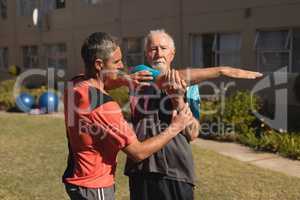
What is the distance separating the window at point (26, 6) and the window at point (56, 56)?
274 centimetres

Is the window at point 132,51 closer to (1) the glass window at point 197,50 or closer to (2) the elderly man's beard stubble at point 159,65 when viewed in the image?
(1) the glass window at point 197,50

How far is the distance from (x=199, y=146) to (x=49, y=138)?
3.11 m

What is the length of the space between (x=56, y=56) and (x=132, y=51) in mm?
6697

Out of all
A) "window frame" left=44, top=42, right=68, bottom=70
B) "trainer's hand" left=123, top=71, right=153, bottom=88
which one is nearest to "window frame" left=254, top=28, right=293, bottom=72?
"trainer's hand" left=123, top=71, right=153, bottom=88

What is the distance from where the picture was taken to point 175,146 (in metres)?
3.04

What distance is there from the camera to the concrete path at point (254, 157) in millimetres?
7361

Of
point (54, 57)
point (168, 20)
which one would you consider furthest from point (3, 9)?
point (168, 20)

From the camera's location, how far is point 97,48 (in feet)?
8.42

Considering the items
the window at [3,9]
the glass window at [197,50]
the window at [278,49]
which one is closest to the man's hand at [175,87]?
the window at [278,49]

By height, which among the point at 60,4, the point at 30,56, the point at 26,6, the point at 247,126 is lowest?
the point at 247,126

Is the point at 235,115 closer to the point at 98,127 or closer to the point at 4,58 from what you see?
the point at 98,127

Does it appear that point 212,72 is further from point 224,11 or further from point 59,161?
point 224,11

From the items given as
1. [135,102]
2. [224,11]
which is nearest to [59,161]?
[135,102]

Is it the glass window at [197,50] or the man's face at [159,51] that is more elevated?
the glass window at [197,50]
